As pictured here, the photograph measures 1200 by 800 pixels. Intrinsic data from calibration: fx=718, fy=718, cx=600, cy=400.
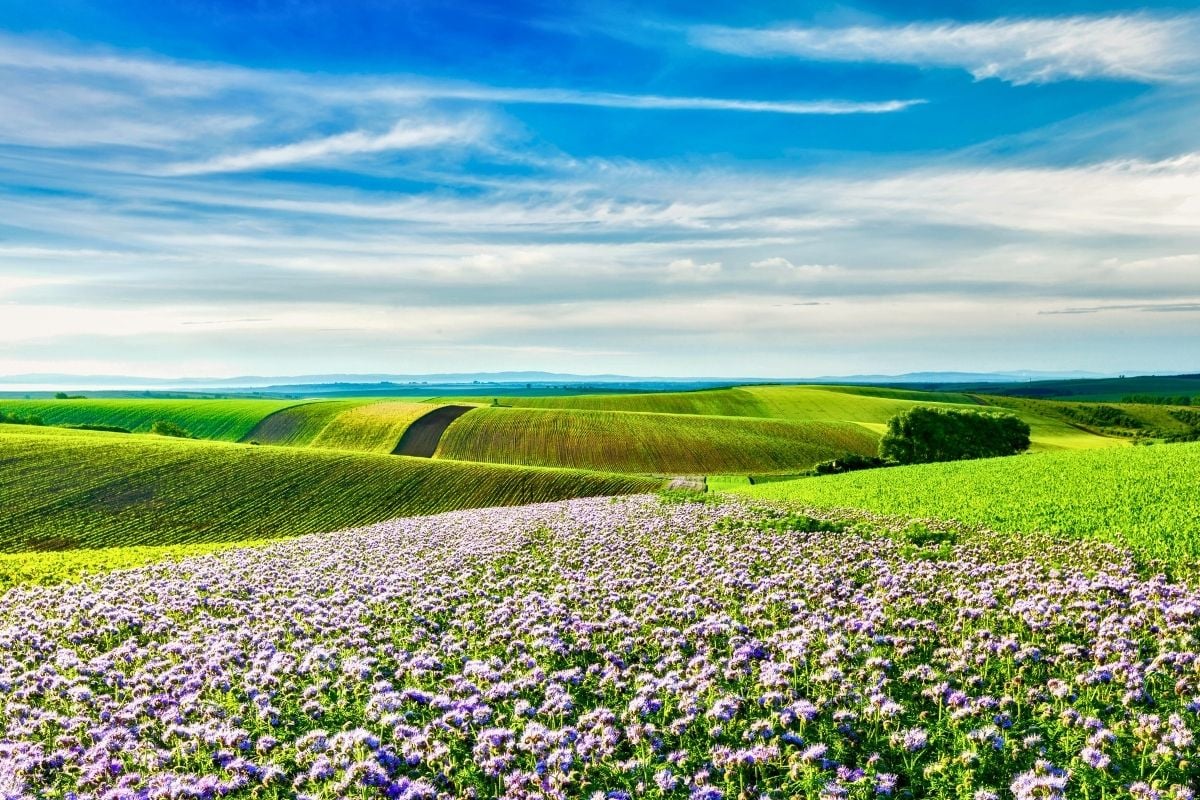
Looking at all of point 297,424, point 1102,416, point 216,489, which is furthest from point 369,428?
point 1102,416

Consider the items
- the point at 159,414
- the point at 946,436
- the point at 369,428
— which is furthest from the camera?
the point at 159,414

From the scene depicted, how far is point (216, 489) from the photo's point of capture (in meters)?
45.2

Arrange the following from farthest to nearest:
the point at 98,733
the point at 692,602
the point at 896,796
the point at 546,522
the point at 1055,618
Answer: the point at 546,522 < the point at 692,602 < the point at 1055,618 < the point at 98,733 < the point at 896,796

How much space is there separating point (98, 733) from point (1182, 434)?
121890mm

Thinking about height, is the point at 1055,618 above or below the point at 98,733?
above

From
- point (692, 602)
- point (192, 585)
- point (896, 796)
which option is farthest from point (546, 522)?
point (896, 796)

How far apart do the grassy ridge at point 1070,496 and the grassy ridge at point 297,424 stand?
84.9 m

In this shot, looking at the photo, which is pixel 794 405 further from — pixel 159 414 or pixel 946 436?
pixel 159 414

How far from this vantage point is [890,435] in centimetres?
7381

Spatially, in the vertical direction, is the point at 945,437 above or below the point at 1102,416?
below

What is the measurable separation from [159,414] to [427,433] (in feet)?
227

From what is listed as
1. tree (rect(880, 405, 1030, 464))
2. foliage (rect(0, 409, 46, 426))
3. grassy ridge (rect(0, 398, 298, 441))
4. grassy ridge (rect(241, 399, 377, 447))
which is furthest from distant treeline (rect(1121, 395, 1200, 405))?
foliage (rect(0, 409, 46, 426))

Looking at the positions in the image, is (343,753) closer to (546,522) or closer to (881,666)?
(881,666)

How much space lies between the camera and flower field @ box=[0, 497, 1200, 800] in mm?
6027
